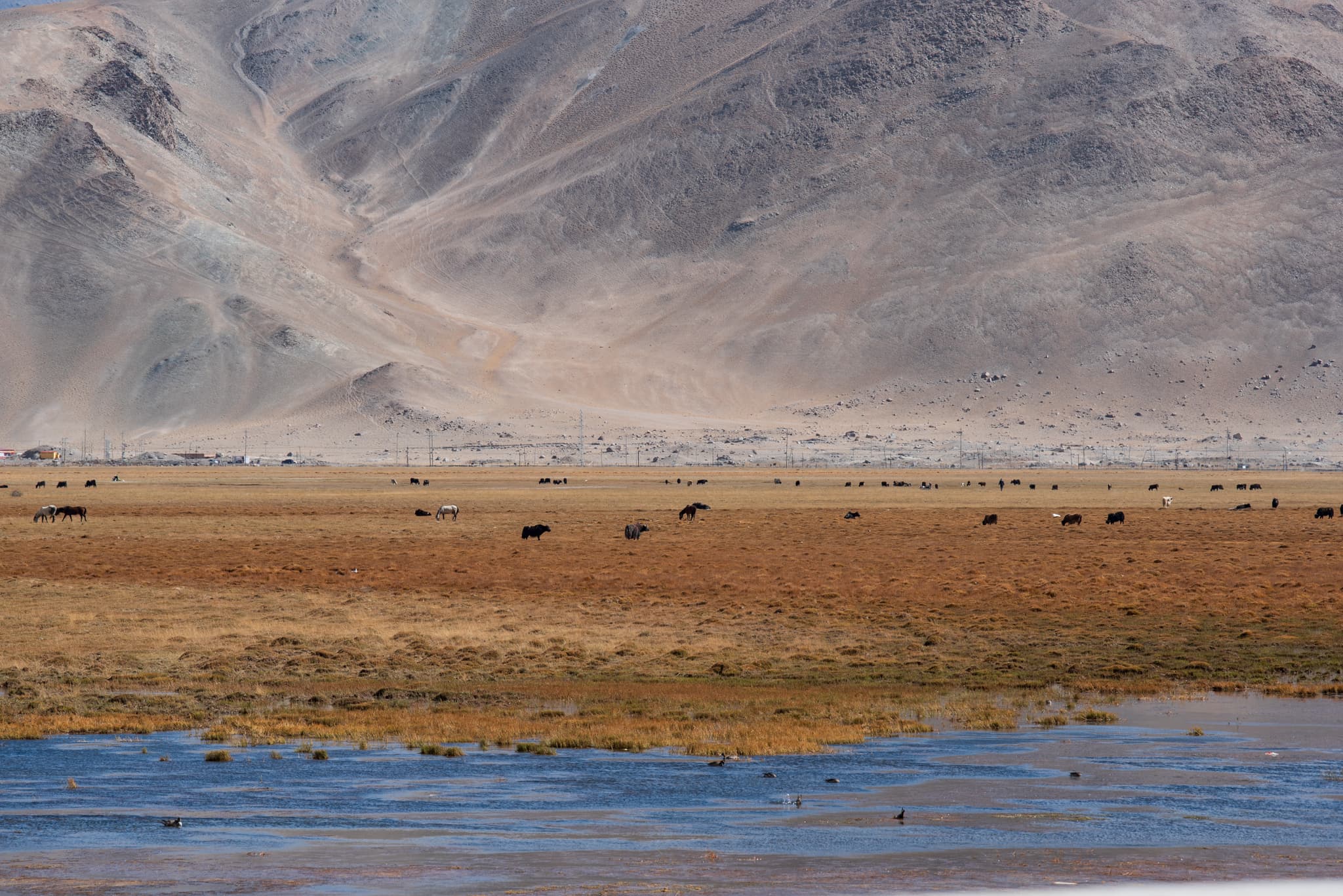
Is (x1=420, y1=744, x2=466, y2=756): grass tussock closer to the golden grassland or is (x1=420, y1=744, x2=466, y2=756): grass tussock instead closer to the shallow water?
the shallow water

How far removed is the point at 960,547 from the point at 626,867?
3941 cm

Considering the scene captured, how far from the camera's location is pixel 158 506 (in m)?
79.8

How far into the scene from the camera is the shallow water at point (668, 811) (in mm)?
13523

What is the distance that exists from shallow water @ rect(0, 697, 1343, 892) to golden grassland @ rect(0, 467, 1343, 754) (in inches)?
60.3

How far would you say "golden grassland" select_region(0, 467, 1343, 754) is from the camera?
2156cm

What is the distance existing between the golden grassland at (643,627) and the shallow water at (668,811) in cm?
153

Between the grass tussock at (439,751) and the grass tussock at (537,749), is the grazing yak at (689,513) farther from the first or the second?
the grass tussock at (439,751)

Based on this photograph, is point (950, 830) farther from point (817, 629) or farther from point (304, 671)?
point (817, 629)

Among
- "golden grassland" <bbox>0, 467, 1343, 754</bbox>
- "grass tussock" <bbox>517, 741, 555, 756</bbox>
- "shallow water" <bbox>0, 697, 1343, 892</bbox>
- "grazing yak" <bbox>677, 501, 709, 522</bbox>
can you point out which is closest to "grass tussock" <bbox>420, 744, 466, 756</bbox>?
"shallow water" <bbox>0, 697, 1343, 892</bbox>

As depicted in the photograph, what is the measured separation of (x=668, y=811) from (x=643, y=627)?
1497 centimetres

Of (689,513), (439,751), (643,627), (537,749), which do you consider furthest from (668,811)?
(689,513)

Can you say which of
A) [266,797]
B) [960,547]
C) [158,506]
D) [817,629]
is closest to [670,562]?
[960,547]

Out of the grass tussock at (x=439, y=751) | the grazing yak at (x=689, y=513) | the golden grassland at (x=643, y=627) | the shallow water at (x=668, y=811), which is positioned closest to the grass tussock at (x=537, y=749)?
the shallow water at (x=668, y=811)

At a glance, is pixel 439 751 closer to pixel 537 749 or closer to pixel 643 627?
pixel 537 749
